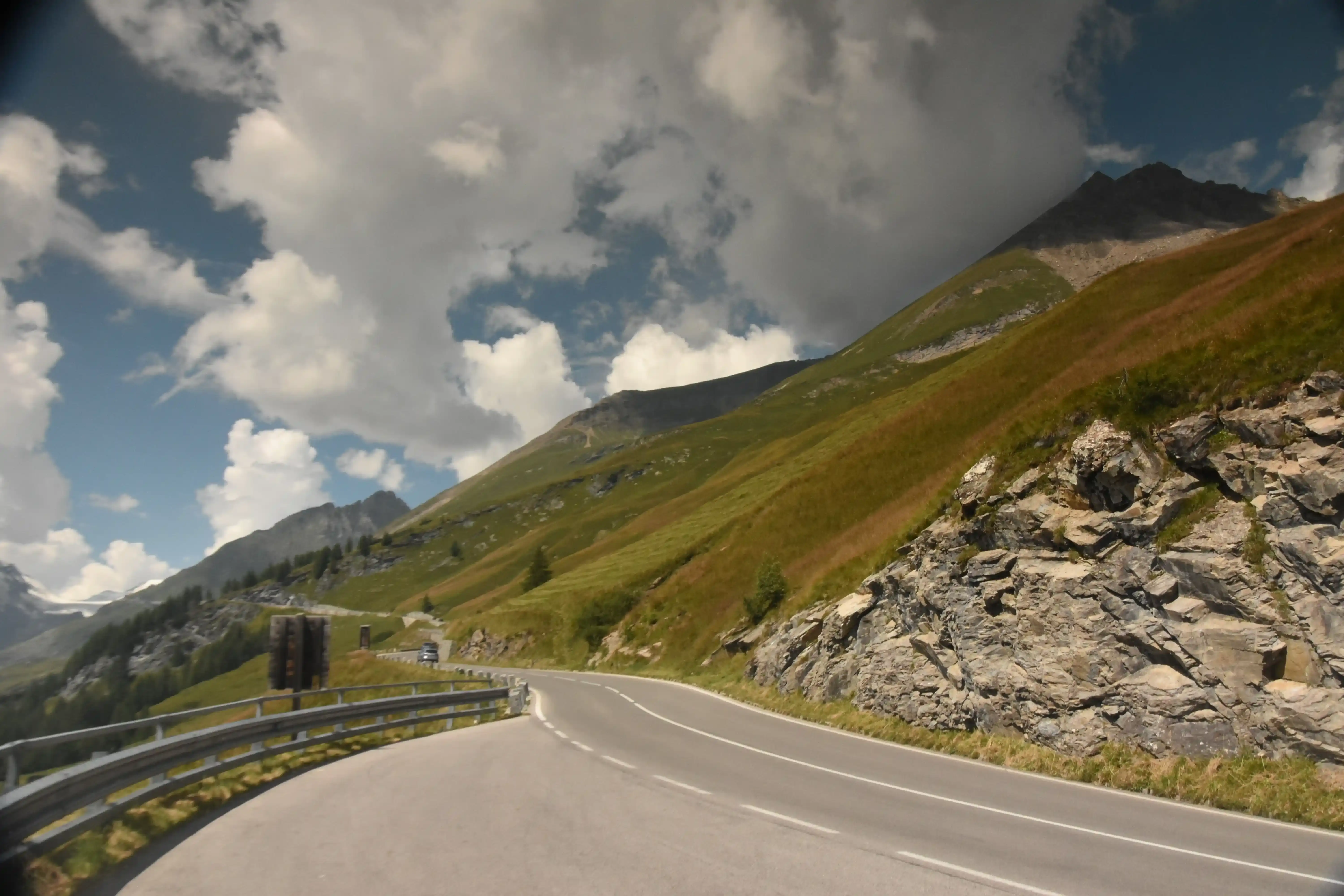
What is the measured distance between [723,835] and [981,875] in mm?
2843

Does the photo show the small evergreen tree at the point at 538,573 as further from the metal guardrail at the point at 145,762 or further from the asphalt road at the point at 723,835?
the asphalt road at the point at 723,835

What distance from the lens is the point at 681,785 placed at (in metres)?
12.0

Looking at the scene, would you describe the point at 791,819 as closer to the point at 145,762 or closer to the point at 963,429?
the point at 145,762

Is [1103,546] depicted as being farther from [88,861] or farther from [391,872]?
[88,861]

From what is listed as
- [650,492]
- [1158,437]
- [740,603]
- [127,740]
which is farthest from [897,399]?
[127,740]

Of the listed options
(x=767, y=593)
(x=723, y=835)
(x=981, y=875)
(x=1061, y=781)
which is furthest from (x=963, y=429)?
(x=981, y=875)

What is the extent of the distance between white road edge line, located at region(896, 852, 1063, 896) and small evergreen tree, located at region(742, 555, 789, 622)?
1201 inches

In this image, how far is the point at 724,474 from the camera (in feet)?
400

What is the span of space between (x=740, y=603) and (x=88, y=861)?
1543 inches

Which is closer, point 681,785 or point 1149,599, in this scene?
point 681,785

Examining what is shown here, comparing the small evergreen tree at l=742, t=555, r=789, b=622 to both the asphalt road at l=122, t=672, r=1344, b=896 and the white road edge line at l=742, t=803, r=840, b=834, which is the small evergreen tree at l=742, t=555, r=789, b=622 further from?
the white road edge line at l=742, t=803, r=840, b=834

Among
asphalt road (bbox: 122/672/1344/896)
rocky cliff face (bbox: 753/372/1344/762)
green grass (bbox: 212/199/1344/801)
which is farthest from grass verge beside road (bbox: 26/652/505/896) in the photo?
green grass (bbox: 212/199/1344/801)

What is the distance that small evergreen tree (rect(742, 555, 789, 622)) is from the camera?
3862 cm

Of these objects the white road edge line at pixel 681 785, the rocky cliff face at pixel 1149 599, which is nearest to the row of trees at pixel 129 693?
the white road edge line at pixel 681 785
